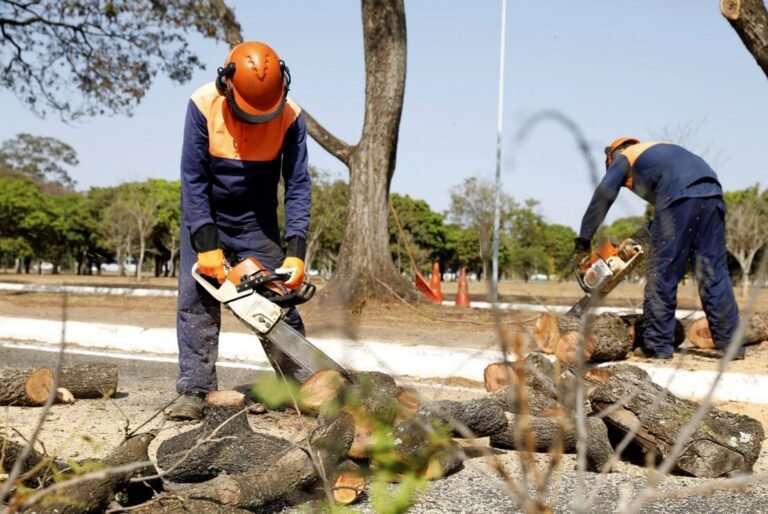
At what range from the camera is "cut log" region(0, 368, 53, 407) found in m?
4.24

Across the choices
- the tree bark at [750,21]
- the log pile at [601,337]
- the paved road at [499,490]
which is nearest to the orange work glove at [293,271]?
the paved road at [499,490]

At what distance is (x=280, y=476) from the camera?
2461 millimetres

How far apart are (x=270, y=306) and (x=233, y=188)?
3.10ft

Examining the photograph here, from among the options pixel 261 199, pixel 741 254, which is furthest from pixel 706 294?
Answer: pixel 741 254

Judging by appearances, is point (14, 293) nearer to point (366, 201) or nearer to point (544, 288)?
point (366, 201)

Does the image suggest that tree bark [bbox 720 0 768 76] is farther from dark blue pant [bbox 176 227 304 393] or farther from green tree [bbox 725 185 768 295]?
green tree [bbox 725 185 768 295]

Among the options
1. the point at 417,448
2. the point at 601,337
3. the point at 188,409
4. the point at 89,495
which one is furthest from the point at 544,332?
the point at 89,495

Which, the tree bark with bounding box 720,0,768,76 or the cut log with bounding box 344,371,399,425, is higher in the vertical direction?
the tree bark with bounding box 720,0,768,76

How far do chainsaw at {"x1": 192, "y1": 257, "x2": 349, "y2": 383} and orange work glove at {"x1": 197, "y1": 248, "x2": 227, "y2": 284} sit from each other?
7 centimetres

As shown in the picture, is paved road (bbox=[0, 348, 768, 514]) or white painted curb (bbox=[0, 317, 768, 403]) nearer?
paved road (bbox=[0, 348, 768, 514])

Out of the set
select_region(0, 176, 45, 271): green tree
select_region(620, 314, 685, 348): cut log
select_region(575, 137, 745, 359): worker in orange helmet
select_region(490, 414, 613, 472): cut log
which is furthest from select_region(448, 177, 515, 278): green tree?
select_region(0, 176, 45, 271): green tree

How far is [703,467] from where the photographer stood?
3297 millimetres

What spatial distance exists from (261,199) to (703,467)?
2.68m

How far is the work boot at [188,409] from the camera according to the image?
12.8 feet
